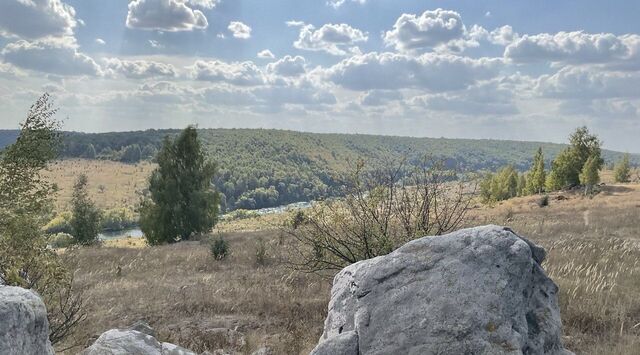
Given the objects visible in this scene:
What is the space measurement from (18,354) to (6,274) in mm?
5337

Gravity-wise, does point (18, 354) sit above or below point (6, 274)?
above

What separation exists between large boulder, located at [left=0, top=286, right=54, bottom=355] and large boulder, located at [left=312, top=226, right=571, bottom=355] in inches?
110

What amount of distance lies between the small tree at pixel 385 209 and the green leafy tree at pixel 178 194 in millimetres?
32893

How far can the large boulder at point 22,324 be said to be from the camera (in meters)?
3.74

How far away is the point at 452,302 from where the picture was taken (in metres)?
5.30

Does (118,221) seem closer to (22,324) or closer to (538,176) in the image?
(538,176)

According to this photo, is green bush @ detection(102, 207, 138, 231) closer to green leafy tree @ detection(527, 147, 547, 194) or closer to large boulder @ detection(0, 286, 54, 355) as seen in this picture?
green leafy tree @ detection(527, 147, 547, 194)

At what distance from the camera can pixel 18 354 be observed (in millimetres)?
3852

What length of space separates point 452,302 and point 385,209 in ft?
18.9

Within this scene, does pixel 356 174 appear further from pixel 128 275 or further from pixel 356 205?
pixel 128 275

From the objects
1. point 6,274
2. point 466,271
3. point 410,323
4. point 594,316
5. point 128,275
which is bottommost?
point 128,275

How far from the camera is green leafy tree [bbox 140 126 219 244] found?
42250 mm

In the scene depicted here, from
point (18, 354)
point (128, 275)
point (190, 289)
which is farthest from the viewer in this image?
point (128, 275)

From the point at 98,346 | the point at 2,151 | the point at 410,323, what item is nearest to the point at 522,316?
the point at 410,323
